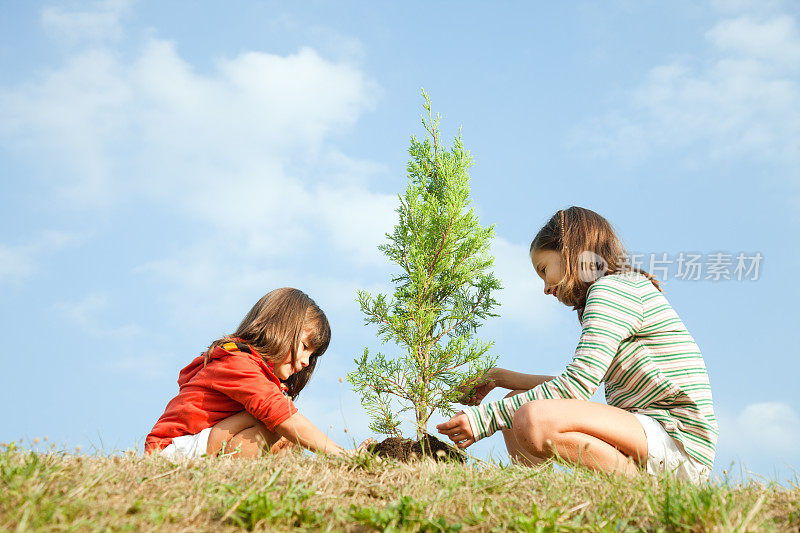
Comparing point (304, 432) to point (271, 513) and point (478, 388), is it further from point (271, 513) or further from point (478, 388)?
point (478, 388)

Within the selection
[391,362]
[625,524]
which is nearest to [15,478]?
[625,524]

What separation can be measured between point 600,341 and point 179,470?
2.90 meters

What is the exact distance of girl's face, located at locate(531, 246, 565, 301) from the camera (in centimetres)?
484

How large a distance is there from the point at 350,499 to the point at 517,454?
6.81ft

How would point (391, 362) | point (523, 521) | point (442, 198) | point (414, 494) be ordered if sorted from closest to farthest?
1. point (523, 521)
2. point (414, 494)
3. point (391, 362)
4. point (442, 198)

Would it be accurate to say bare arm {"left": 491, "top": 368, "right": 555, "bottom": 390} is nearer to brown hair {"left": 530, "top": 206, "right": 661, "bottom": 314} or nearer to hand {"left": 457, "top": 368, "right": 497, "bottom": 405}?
hand {"left": 457, "top": 368, "right": 497, "bottom": 405}

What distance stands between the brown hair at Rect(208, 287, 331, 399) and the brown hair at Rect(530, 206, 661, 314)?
2336 mm

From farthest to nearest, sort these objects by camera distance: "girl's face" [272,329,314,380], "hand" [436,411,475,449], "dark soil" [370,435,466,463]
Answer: "girl's face" [272,329,314,380] → "dark soil" [370,435,466,463] → "hand" [436,411,475,449]

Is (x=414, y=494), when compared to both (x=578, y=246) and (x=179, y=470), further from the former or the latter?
(x=578, y=246)

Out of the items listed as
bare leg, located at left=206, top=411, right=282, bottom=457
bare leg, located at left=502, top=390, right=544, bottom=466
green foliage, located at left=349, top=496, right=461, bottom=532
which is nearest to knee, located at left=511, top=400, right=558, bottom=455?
bare leg, located at left=502, top=390, right=544, bottom=466

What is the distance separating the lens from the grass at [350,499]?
262 cm

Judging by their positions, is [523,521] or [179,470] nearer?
[523,521]

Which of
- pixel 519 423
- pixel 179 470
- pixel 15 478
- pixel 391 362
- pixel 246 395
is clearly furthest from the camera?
pixel 391 362

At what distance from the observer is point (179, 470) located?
344 cm
